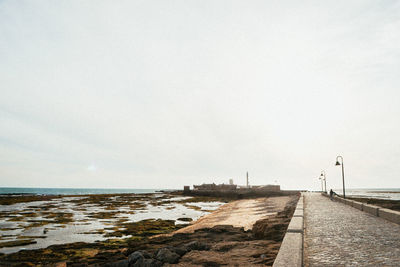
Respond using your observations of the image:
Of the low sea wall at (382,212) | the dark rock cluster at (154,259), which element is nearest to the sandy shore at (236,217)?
the low sea wall at (382,212)

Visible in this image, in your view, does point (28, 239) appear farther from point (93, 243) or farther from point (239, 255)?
point (239, 255)

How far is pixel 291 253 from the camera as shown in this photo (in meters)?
5.75

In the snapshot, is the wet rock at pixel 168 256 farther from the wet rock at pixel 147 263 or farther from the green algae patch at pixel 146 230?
the green algae patch at pixel 146 230

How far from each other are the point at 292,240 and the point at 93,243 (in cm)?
978

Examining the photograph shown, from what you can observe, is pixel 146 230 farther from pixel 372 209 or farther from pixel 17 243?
pixel 372 209

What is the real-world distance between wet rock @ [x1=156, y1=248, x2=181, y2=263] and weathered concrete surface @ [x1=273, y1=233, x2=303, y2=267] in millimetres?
3073

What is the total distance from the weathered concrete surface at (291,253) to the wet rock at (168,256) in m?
3.07

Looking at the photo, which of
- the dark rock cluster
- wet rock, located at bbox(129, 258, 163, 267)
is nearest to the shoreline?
the dark rock cluster

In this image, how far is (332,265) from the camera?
18.1 ft

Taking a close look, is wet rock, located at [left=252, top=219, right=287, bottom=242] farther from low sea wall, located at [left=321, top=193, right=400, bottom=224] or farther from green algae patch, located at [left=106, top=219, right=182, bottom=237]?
green algae patch, located at [left=106, top=219, right=182, bottom=237]

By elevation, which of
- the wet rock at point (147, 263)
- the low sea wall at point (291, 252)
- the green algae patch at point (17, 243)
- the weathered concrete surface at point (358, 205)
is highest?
the low sea wall at point (291, 252)

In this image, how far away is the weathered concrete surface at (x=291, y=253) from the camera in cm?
512

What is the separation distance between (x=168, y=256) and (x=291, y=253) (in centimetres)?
361

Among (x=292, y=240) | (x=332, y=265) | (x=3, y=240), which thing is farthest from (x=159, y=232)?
(x=332, y=265)
